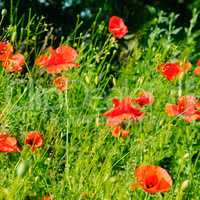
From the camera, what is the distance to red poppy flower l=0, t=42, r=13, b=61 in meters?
2.51

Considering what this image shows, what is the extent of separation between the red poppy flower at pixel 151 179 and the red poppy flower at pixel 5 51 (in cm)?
85

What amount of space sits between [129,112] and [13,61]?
0.69 meters

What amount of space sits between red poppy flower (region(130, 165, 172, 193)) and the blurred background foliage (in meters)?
3.39

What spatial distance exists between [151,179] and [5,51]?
3.22 ft

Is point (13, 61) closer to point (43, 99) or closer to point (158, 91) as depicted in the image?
point (43, 99)

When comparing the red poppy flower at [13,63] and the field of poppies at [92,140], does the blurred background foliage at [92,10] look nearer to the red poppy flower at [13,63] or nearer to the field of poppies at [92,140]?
the field of poppies at [92,140]

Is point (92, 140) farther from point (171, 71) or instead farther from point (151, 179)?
point (151, 179)

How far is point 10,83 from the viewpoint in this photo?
2.89 meters

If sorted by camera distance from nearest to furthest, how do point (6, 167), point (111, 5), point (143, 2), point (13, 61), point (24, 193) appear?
point (24, 193) → point (6, 167) → point (13, 61) → point (111, 5) → point (143, 2)

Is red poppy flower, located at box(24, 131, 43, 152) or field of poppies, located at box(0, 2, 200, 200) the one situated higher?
red poppy flower, located at box(24, 131, 43, 152)

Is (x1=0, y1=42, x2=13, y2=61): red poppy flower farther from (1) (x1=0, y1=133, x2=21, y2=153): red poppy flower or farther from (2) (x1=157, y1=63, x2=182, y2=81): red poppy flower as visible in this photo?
(2) (x1=157, y1=63, x2=182, y2=81): red poppy flower

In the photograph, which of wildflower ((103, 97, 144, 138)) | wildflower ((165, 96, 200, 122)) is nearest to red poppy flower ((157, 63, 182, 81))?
wildflower ((165, 96, 200, 122))

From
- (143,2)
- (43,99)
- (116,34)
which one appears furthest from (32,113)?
(143,2)

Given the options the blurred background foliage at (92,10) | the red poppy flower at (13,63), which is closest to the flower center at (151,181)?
the red poppy flower at (13,63)
